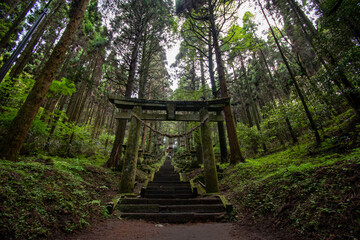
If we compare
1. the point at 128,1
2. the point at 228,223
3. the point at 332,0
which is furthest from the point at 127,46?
the point at 228,223

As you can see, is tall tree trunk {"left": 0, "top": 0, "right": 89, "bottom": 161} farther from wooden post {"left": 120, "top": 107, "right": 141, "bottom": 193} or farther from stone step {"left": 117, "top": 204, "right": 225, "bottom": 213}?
stone step {"left": 117, "top": 204, "right": 225, "bottom": 213}

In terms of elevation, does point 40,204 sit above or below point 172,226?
above

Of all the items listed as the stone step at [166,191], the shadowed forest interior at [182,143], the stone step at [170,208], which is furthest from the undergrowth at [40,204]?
the stone step at [166,191]

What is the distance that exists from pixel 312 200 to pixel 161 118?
17.0ft

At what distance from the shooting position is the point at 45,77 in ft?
16.3

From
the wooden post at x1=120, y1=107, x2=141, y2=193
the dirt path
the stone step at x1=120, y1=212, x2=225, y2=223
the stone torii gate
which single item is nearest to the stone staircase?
the stone step at x1=120, y1=212, x2=225, y2=223

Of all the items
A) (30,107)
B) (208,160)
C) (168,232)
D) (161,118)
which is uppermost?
(161,118)

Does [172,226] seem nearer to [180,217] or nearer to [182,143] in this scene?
[180,217]

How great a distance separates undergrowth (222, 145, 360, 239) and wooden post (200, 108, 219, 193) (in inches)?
40.5

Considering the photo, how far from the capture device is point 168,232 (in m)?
3.33

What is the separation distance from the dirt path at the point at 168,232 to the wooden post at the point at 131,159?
1.62 meters

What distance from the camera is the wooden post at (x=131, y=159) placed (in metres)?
5.45

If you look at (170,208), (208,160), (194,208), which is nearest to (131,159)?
(170,208)

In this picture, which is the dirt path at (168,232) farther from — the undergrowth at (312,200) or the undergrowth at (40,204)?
the undergrowth at (312,200)
